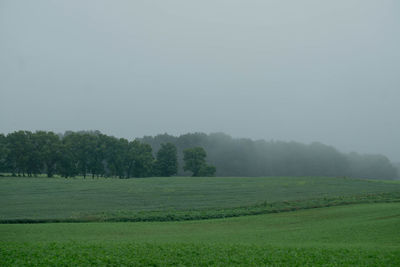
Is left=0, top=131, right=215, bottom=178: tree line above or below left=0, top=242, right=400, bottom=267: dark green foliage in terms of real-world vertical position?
above

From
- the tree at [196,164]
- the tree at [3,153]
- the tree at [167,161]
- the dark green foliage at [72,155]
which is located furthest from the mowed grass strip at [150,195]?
the tree at [167,161]

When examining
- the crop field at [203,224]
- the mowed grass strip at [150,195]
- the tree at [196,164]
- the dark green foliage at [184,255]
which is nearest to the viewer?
the dark green foliage at [184,255]

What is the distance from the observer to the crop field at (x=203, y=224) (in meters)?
13.4

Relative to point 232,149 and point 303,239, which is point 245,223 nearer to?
point 303,239

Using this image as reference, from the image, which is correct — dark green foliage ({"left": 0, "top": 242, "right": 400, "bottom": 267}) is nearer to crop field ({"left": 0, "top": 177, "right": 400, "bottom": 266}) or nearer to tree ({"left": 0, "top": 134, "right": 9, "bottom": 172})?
crop field ({"left": 0, "top": 177, "right": 400, "bottom": 266})

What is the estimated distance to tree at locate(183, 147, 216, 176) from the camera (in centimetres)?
8735

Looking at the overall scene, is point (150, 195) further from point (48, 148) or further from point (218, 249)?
point (48, 148)

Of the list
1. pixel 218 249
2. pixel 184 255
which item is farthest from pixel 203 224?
pixel 184 255

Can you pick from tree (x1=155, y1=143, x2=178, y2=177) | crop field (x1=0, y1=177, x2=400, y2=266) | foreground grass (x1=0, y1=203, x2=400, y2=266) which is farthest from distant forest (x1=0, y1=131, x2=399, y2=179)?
foreground grass (x1=0, y1=203, x2=400, y2=266)

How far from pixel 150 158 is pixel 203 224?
60894 mm

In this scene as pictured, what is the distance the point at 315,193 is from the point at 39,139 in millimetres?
61451

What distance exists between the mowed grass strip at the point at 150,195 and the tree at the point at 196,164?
32870mm

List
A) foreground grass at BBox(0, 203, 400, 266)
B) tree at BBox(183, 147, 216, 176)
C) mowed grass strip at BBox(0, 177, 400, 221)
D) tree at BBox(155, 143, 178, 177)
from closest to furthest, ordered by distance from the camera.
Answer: foreground grass at BBox(0, 203, 400, 266) → mowed grass strip at BBox(0, 177, 400, 221) → tree at BBox(183, 147, 216, 176) → tree at BBox(155, 143, 178, 177)

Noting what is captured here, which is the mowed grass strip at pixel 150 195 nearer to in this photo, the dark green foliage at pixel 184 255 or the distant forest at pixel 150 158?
the dark green foliage at pixel 184 255
